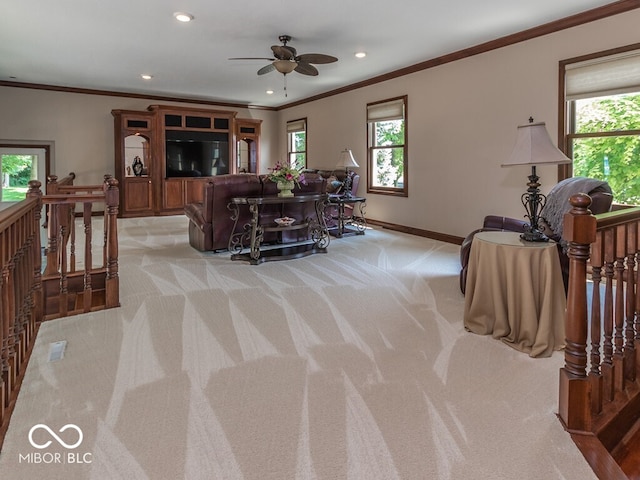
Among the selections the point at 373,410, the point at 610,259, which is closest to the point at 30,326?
the point at 373,410

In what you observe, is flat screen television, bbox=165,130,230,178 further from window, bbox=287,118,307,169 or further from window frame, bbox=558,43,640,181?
window frame, bbox=558,43,640,181

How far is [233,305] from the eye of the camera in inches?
126

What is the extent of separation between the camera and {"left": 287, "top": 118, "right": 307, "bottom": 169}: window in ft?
31.3

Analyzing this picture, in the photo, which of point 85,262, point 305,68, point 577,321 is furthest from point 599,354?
point 305,68

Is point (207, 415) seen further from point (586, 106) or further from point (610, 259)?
point (586, 106)

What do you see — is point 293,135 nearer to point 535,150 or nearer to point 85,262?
point 85,262

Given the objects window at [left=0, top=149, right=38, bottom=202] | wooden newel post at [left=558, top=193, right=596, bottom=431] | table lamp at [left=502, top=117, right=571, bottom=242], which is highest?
window at [left=0, top=149, right=38, bottom=202]

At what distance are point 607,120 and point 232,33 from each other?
4.13 metres

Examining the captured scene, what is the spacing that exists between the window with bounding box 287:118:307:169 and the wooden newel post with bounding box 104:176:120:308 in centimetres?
658

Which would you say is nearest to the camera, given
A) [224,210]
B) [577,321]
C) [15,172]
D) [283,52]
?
[577,321]

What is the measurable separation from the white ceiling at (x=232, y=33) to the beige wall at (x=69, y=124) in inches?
24.5

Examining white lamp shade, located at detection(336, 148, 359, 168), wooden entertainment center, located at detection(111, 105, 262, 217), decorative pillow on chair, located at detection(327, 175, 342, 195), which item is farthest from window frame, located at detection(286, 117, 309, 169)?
white lamp shade, located at detection(336, 148, 359, 168)

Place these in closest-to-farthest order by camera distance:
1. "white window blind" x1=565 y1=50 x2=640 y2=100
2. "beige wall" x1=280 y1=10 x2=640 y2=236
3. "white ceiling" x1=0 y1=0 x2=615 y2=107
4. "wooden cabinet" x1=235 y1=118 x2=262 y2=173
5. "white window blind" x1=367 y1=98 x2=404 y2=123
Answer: "white window blind" x1=565 y1=50 x2=640 y2=100 → "white ceiling" x1=0 y1=0 x2=615 y2=107 → "beige wall" x1=280 y1=10 x2=640 y2=236 → "white window blind" x1=367 y1=98 x2=404 y2=123 → "wooden cabinet" x1=235 y1=118 x2=262 y2=173

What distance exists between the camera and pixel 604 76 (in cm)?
400
